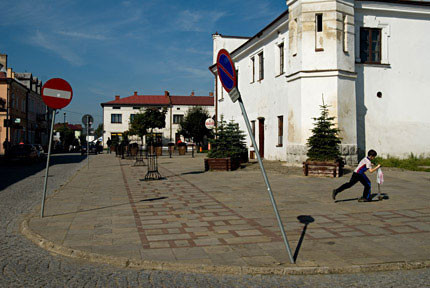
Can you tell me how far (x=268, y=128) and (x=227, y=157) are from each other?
24.0 ft

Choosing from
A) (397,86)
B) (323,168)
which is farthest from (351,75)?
(323,168)

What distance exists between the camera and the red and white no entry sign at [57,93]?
726 cm

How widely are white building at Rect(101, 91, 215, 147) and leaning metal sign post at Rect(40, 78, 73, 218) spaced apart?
62.6m

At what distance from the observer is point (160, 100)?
3022 inches

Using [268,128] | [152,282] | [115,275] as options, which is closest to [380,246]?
[152,282]

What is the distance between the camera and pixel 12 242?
19.3 feet

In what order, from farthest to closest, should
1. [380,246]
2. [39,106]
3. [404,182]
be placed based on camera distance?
[39,106] < [404,182] < [380,246]

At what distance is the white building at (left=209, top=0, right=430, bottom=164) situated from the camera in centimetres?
1762

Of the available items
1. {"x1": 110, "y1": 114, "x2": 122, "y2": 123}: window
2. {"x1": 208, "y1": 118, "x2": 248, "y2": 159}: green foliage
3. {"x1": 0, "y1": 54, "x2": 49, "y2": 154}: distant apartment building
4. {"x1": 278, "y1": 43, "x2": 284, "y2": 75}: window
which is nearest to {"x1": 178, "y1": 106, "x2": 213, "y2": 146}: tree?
{"x1": 110, "y1": 114, "x2": 122, "y2": 123}: window

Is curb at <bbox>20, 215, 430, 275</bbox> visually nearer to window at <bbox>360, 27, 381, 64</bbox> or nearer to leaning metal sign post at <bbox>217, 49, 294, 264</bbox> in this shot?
leaning metal sign post at <bbox>217, 49, 294, 264</bbox>

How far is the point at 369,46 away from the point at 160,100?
59866mm

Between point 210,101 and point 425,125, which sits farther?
point 210,101

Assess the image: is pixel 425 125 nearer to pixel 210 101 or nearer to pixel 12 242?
pixel 12 242

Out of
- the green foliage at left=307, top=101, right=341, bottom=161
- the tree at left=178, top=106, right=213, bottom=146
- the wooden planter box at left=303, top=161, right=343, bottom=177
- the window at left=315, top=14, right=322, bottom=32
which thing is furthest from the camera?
the tree at left=178, top=106, right=213, bottom=146
